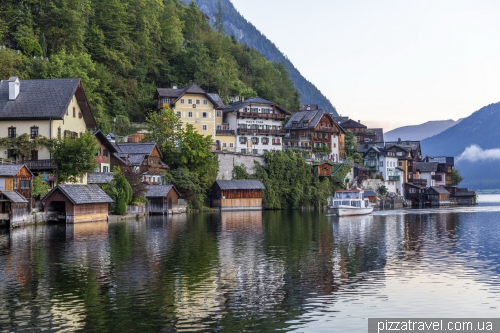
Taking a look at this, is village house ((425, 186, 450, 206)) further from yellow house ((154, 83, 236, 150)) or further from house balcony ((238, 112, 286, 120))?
yellow house ((154, 83, 236, 150))

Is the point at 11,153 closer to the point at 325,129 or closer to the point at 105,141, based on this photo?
the point at 105,141

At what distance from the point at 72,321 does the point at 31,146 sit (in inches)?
1950

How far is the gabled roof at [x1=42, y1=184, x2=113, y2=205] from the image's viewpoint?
62.7 m

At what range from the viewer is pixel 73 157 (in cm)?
6775

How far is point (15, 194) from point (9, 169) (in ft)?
8.74

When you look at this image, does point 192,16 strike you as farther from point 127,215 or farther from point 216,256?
point 216,256

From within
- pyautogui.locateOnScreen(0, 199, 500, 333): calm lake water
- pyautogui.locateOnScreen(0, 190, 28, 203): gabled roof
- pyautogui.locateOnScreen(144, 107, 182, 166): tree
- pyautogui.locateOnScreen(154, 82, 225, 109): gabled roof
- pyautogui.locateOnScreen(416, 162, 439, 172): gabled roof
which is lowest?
pyautogui.locateOnScreen(0, 199, 500, 333): calm lake water

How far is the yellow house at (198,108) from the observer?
110938 millimetres

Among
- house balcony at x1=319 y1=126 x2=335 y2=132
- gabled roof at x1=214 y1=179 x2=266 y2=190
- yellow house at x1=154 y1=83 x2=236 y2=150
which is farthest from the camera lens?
house balcony at x1=319 y1=126 x2=335 y2=132

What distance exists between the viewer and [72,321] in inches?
902

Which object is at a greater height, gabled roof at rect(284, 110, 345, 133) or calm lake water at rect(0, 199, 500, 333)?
gabled roof at rect(284, 110, 345, 133)

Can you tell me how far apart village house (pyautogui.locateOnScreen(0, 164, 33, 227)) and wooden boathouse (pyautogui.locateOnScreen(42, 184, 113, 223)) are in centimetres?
293

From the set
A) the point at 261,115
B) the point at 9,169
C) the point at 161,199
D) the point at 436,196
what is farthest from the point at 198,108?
the point at 436,196

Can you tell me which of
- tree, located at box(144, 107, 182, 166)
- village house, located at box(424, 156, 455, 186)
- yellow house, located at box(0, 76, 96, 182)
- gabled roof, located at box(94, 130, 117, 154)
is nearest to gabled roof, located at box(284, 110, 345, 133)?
tree, located at box(144, 107, 182, 166)
